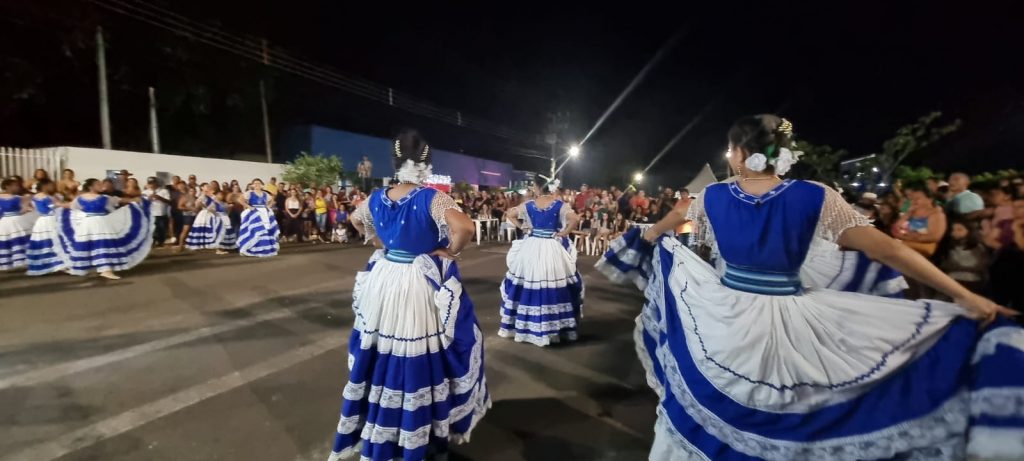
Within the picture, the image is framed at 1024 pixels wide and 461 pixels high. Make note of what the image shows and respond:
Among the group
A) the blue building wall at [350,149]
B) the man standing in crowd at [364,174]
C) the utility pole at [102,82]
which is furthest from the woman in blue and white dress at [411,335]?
the man standing in crowd at [364,174]

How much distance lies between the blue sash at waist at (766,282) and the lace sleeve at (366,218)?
207cm

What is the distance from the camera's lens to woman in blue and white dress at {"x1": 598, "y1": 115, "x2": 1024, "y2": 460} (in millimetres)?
2004

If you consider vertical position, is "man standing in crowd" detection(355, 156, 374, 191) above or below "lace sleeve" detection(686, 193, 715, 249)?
above

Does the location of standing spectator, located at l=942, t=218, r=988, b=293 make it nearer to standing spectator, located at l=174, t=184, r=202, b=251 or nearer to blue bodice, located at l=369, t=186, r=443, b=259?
blue bodice, located at l=369, t=186, r=443, b=259

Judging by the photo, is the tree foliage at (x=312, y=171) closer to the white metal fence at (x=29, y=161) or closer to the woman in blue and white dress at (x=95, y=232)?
the white metal fence at (x=29, y=161)

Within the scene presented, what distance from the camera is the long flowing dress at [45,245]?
852cm

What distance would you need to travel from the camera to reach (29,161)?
12180 millimetres

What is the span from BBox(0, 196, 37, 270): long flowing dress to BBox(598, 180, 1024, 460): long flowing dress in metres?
11.0

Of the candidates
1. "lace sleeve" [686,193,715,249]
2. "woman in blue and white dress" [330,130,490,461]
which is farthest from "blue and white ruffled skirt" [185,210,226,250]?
"lace sleeve" [686,193,715,249]

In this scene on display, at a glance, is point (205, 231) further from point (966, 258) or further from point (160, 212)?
point (966, 258)

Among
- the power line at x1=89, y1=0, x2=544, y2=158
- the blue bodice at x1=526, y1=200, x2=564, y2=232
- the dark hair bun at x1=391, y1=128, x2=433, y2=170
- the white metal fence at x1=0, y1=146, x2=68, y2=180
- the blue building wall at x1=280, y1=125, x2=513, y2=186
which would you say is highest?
the power line at x1=89, y1=0, x2=544, y2=158

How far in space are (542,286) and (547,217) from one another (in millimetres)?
785

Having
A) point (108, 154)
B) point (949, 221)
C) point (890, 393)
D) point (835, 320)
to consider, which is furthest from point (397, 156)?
point (108, 154)

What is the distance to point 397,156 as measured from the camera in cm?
302
